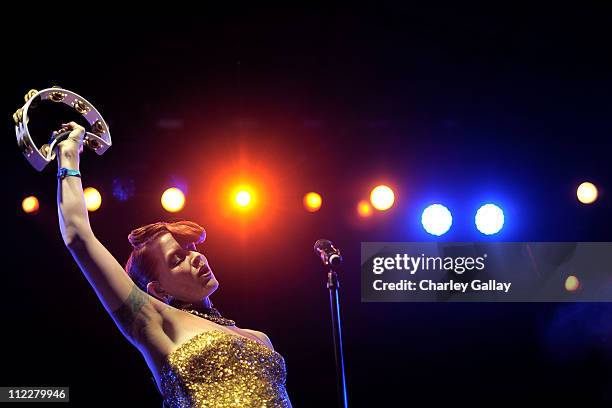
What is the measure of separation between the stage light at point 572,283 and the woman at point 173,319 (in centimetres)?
259

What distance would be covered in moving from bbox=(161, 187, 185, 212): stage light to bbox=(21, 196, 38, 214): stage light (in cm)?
80

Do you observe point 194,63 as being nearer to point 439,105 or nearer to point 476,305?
point 439,105

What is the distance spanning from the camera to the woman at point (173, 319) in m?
2.90

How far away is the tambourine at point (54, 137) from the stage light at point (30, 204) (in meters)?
1.86

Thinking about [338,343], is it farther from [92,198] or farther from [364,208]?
[92,198]

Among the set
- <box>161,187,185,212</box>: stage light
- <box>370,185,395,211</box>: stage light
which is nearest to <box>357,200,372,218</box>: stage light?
<box>370,185,395,211</box>: stage light

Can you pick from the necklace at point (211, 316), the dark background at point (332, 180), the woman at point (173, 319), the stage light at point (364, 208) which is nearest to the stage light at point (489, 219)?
the dark background at point (332, 180)

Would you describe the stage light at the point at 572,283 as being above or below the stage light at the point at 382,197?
below

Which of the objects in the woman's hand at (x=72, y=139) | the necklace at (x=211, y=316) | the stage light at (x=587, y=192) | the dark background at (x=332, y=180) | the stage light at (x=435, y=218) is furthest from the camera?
the stage light at (x=587, y=192)

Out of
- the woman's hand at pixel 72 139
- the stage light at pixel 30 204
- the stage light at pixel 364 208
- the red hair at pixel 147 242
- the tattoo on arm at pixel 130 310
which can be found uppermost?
the stage light at pixel 364 208

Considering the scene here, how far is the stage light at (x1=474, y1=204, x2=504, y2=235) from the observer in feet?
16.8

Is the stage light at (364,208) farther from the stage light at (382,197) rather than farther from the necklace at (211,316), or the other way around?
the necklace at (211,316)

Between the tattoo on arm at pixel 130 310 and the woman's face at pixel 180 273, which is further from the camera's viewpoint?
the woman's face at pixel 180 273

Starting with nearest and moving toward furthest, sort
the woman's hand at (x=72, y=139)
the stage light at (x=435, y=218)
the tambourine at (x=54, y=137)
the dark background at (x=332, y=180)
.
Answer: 1. the tambourine at (x=54, y=137)
2. the woman's hand at (x=72, y=139)
3. the dark background at (x=332, y=180)
4. the stage light at (x=435, y=218)
